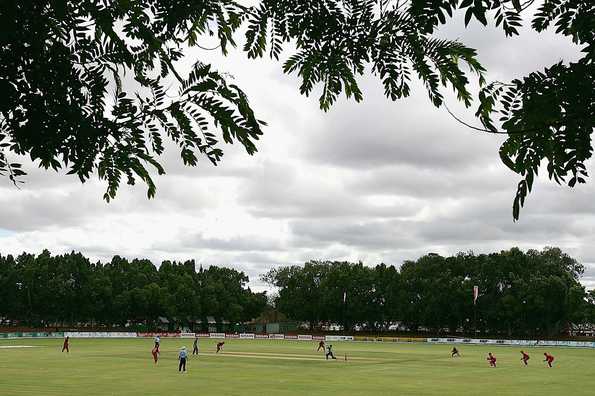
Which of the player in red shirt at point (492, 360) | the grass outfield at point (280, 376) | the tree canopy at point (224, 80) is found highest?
the tree canopy at point (224, 80)

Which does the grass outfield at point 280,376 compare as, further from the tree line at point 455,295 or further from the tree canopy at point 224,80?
the tree line at point 455,295

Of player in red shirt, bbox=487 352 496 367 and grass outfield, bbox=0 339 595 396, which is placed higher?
player in red shirt, bbox=487 352 496 367

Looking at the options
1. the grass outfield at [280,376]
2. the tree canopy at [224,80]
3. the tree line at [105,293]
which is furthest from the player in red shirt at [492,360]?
the tree line at [105,293]

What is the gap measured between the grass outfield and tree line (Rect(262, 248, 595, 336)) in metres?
52.7

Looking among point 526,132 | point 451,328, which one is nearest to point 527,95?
point 526,132

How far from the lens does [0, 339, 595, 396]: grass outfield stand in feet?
115

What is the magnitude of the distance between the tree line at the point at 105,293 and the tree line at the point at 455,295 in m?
16.6

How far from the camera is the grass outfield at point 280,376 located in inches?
1379

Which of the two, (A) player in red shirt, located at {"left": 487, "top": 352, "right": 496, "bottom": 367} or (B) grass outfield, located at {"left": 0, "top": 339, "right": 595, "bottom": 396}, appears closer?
(B) grass outfield, located at {"left": 0, "top": 339, "right": 595, "bottom": 396}

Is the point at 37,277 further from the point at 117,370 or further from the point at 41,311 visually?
the point at 117,370

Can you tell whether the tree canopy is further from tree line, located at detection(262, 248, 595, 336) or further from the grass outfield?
tree line, located at detection(262, 248, 595, 336)

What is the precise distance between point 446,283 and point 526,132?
12542cm

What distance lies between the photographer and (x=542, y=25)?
4051 mm

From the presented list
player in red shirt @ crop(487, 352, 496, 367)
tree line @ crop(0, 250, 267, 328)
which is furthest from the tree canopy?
tree line @ crop(0, 250, 267, 328)
